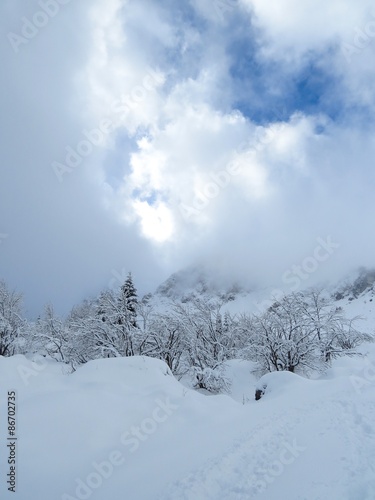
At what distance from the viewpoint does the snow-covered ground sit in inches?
160

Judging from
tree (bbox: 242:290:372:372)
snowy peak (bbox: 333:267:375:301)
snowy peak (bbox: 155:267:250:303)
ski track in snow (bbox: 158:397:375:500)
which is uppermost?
snowy peak (bbox: 155:267:250:303)

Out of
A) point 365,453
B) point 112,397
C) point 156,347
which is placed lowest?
point 365,453

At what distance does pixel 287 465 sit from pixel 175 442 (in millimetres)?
2108

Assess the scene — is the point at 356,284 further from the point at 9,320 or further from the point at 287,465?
the point at 287,465

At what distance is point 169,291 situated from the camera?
185 meters

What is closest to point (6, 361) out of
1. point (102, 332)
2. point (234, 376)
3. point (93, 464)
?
point (93, 464)

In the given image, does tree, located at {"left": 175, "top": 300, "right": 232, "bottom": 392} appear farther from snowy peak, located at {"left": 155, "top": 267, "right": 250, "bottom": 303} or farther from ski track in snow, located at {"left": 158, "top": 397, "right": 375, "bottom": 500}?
snowy peak, located at {"left": 155, "top": 267, "right": 250, "bottom": 303}

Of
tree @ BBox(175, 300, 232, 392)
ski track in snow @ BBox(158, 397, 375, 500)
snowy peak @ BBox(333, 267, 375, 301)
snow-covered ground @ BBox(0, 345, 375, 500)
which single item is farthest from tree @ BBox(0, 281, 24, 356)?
snowy peak @ BBox(333, 267, 375, 301)

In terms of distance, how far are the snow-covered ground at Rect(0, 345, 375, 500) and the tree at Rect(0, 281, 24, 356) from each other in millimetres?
19358

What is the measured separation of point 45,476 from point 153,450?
185 cm

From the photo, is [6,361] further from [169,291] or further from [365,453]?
[169,291]

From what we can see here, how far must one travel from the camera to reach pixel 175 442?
560 cm

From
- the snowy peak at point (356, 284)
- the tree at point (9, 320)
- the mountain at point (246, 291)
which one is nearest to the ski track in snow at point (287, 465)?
the tree at point (9, 320)

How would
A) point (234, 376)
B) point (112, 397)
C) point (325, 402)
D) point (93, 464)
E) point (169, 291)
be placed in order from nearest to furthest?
1. point (93, 464)
2. point (112, 397)
3. point (325, 402)
4. point (234, 376)
5. point (169, 291)
